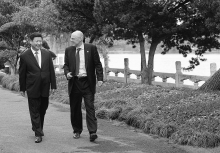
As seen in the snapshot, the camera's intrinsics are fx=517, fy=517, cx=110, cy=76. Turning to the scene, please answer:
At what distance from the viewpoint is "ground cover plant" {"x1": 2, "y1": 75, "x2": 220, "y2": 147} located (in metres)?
8.12

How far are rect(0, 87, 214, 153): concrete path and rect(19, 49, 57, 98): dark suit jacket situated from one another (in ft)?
2.72

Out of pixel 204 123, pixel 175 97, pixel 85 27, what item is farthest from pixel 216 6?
pixel 204 123

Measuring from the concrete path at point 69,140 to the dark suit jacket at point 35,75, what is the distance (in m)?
0.83

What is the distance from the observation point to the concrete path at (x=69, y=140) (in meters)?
7.72

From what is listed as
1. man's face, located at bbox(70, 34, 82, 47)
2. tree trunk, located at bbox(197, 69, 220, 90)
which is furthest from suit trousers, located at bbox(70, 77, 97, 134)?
tree trunk, located at bbox(197, 69, 220, 90)

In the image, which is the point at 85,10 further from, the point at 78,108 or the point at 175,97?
the point at 78,108

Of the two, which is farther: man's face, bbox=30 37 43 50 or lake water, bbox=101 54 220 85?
lake water, bbox=101 54 220 85

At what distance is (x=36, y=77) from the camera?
335 inches

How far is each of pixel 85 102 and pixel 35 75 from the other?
3.07 ft

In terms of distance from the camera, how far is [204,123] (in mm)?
8430

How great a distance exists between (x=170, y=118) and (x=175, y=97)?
7.47ft

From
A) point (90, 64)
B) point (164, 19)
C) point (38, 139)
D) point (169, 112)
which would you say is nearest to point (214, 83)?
point (169, 112)

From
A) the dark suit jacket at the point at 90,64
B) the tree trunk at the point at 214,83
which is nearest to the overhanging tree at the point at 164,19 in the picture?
the tree trunk at the point at 214,83

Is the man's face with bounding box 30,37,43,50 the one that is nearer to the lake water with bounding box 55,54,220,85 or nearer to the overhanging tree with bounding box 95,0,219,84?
the overhanging tree with bounding box 95,0,219,84
